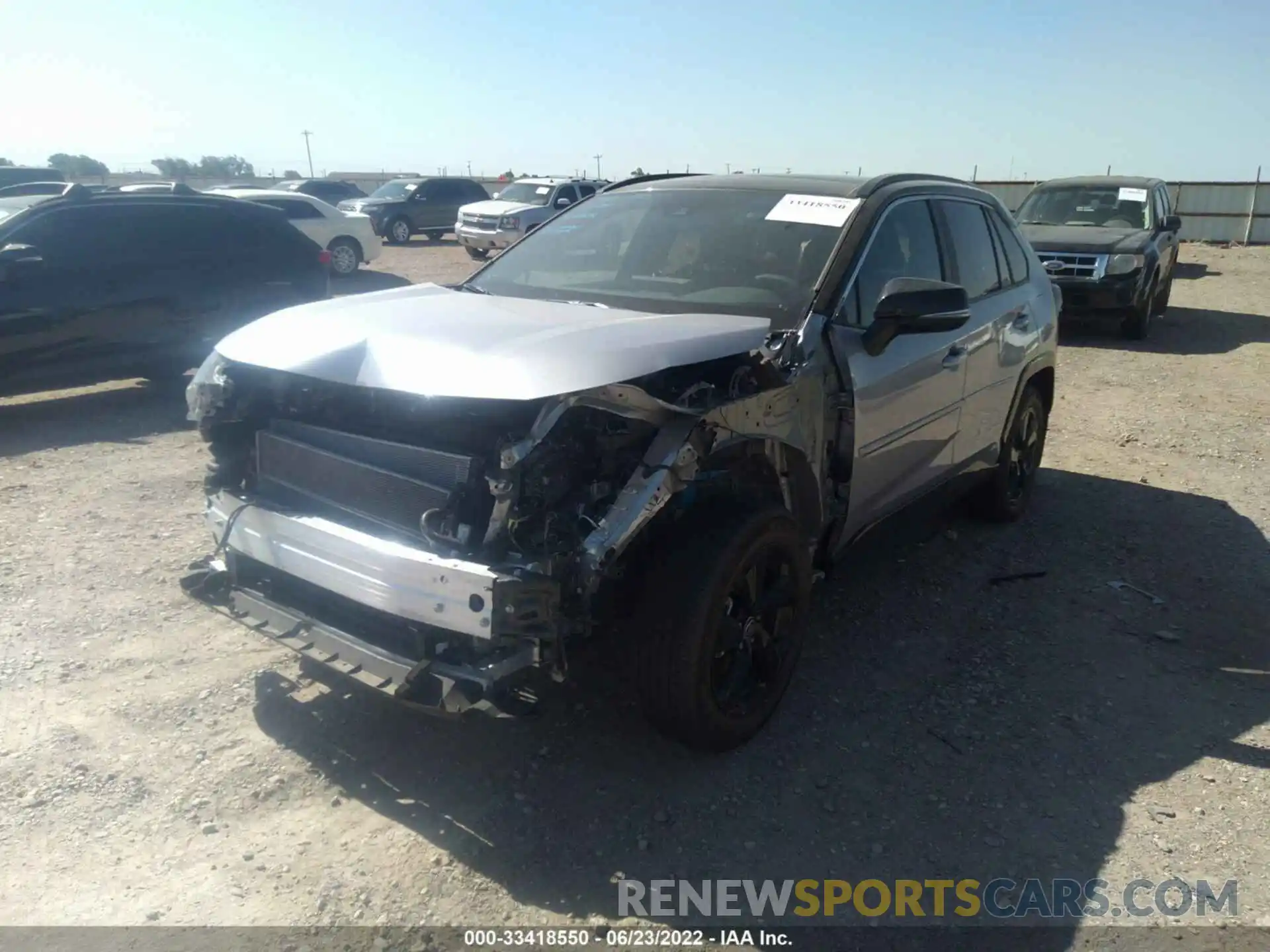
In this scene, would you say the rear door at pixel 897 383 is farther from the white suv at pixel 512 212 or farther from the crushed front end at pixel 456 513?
the white suv at pixel 512 212

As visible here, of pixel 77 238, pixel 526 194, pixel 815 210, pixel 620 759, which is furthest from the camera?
pixel 526 194

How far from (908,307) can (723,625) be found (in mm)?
1387

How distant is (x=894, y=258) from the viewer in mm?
4160

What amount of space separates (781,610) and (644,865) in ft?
3.35

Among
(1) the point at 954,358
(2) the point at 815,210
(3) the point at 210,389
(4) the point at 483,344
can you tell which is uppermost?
(2) the point at 815,210

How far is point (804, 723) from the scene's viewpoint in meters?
3.57

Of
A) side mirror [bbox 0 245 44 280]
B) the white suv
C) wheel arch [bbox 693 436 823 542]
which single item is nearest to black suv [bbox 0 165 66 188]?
the white suv

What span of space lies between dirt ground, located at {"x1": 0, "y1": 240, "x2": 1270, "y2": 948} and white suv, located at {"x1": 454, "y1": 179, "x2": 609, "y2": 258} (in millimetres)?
15062

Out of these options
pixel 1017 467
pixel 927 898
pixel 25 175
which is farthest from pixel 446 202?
pixel 927 898

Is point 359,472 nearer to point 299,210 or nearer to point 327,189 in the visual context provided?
point 299,210

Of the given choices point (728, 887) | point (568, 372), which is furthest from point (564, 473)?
point (728, 887)

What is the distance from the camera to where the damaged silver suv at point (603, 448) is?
8.95 ft

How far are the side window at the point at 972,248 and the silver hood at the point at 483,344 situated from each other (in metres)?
1.72

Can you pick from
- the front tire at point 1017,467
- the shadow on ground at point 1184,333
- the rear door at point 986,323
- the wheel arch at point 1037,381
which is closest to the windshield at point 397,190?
the shadow on ground at point 1184,333
